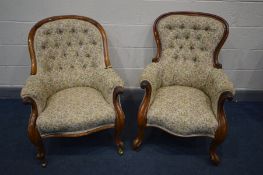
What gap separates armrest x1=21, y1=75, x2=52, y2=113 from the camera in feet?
5.65

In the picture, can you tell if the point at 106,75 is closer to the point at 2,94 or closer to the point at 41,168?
the point at 41,168

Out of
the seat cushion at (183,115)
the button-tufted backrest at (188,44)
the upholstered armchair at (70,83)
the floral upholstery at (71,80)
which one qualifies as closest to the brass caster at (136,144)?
the upholstered armchair at (70,83)

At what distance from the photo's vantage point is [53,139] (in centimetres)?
217

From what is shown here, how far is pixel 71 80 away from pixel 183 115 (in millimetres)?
939

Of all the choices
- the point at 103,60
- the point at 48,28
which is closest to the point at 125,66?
the point at 103,60

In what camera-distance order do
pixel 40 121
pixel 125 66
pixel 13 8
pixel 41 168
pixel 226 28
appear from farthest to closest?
1. pixel 125 66
2. pixel 13 8
3. pixel 226 28
4. pixel 41 168
5. pixel 40 121

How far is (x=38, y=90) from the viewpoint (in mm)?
1806

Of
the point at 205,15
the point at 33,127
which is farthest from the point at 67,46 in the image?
the point at 205,15

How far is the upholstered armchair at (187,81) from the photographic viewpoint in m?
1.81

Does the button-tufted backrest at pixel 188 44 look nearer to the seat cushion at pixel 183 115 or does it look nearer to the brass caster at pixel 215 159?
the seat cushion at pixel 183 115

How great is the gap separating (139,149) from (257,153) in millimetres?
933

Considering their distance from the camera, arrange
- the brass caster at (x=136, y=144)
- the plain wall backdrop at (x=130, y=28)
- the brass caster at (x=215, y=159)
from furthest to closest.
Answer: the plain wall backdrop at (x=130, y=28) → the brass caster at (x=136, y=144) → the brass caster at (x=215, y=159)

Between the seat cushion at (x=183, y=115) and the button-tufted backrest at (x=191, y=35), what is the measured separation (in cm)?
35

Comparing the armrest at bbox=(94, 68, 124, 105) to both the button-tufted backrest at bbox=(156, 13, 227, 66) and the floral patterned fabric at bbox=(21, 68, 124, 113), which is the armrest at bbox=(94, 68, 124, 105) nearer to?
the floral patterned fabric at bbox=(21, 68, 124, 113)
